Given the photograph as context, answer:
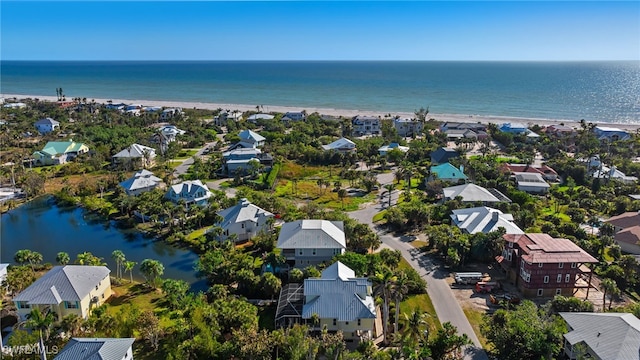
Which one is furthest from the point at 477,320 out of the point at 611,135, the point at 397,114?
the point at 397,114

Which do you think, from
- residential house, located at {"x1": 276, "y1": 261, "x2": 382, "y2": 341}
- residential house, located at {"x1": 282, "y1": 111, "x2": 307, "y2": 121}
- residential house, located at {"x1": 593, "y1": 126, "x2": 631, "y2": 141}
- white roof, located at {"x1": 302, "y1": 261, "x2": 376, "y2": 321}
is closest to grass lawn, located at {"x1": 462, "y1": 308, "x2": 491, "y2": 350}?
residential house, located at {"x1": 276, "y1": 261, "x2": 382, "y2": 341}

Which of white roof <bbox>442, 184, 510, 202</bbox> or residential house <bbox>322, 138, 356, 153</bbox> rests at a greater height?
residential house <bbox>322, 138, 356, 153</bbox>

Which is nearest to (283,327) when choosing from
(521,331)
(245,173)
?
(521,331)

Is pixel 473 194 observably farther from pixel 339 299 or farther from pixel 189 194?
pixel 189 194

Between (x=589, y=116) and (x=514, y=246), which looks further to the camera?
(x=589, y=116)

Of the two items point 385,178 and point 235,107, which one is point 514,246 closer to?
point 385,178

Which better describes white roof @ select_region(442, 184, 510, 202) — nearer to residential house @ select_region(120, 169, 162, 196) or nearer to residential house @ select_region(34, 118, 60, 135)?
residential house @ select_region(120, 169, 162, 196)
